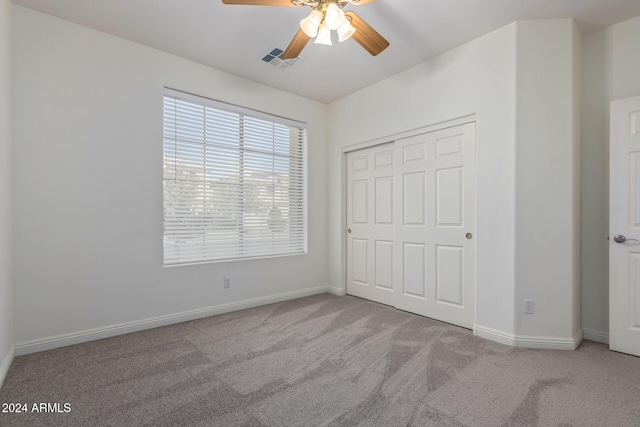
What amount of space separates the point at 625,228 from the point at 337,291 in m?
3.08

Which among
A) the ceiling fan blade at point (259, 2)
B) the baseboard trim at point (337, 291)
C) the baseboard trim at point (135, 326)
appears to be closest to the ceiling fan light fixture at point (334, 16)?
the ceiling fan blade at point (259, 2)

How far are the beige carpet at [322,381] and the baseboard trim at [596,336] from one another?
0.38 ft

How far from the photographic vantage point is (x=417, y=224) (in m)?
3.46

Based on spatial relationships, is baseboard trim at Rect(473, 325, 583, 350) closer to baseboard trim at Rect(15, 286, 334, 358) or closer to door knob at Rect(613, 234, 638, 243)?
door knob at Rect(613, 234, 638, 243)

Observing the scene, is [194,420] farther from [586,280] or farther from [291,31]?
[586,280]

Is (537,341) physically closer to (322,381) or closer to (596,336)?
(596,336)

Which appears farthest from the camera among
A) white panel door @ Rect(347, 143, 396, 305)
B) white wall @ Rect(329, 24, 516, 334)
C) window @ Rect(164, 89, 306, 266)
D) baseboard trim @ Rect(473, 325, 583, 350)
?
white panel door @ Rect(347, 143, 396, 305)

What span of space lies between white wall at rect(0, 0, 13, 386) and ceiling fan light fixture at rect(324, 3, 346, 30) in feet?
7.32

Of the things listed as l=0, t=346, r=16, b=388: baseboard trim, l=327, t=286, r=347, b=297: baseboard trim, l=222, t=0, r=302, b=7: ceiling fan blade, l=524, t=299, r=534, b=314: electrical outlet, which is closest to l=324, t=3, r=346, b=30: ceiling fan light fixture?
l=222, t=0, r=302, b=7: ceiling fan blade

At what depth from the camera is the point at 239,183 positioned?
366 cm

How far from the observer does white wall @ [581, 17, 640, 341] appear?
2.62 meters

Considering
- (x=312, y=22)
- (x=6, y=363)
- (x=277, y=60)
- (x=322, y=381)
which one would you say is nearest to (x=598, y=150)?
(x=312, y=22)

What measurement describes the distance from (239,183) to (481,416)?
310cm

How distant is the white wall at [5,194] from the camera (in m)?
2.07
